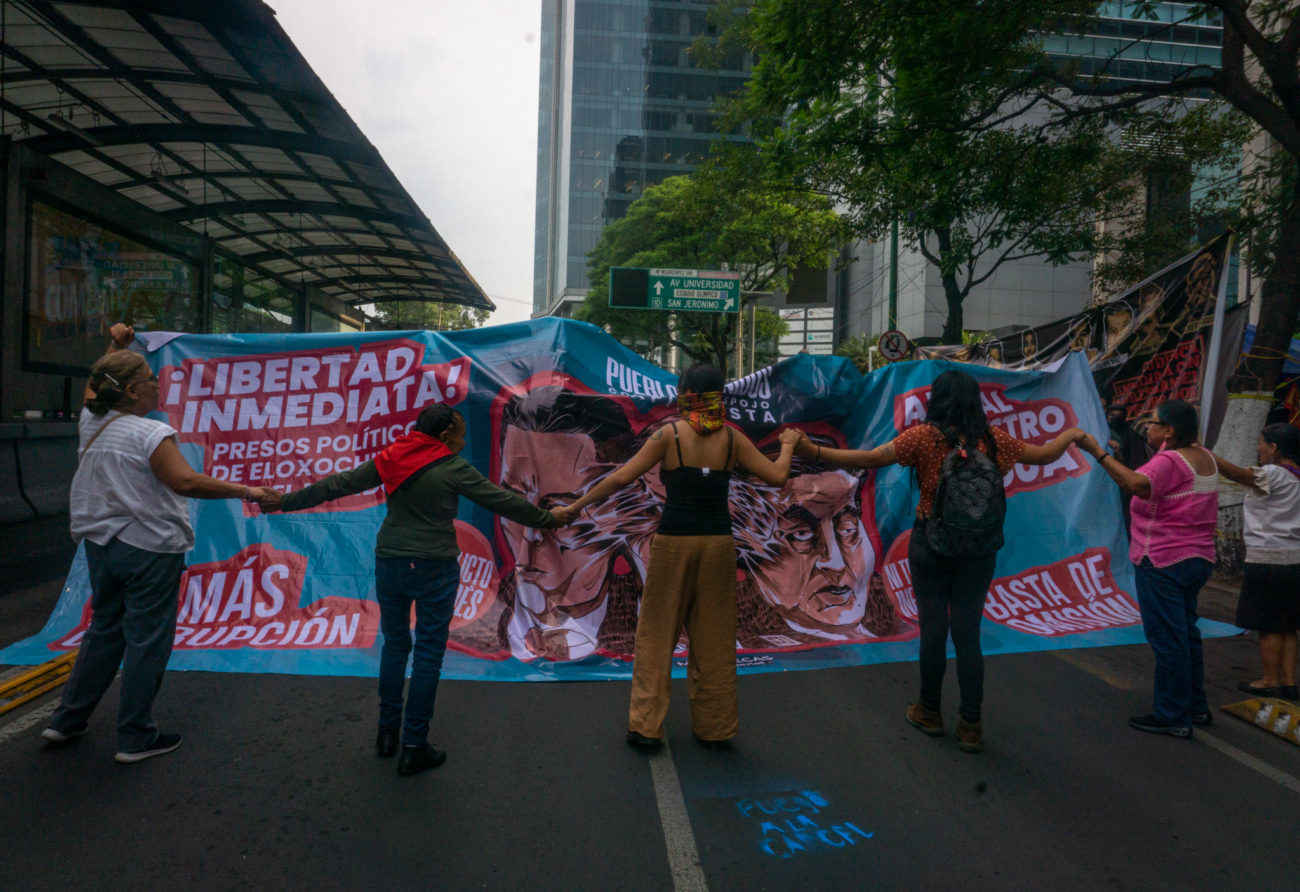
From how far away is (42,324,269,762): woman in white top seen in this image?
3576mm

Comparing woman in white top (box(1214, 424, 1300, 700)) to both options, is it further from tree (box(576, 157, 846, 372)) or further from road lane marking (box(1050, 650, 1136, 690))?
tree (box(576, 157, 846, 372))

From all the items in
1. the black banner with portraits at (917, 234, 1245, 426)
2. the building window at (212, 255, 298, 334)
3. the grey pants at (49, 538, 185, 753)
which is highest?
the building window at (212, 255, 298, 334)

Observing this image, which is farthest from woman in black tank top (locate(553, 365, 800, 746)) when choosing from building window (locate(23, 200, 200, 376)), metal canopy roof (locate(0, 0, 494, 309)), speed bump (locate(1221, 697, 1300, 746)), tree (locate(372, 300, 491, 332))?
tree (locate(372, 300, 491, 332))

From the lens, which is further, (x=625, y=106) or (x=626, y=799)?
(x=625, y=106)

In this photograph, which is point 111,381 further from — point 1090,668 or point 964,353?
point 964,353

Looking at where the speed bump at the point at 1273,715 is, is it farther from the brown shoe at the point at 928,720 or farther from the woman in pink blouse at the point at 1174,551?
the brown shoe at the point at 928,720

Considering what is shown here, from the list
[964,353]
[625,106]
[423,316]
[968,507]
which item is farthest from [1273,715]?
[625,106]

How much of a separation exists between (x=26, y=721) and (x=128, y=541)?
50.7 inches

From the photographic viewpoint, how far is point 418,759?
3549mm

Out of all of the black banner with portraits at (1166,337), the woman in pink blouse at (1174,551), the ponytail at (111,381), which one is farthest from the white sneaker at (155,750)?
the black banner with portraits at (1166,337)

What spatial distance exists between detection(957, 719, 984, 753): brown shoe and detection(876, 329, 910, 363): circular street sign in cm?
1241

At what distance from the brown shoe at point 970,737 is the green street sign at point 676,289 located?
1723cm

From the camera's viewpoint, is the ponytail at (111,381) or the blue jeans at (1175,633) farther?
the blue jeans at (1175,633)

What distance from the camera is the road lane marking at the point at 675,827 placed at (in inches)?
110
